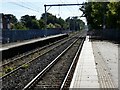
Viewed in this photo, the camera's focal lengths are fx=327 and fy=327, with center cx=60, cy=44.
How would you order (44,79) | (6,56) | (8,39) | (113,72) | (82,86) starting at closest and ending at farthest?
(82,86)
(44,79)
(113,72)
(6,56)
(8,39)

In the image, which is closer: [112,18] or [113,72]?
[113,72]

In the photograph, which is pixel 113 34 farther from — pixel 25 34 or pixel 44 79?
pixel 44 79

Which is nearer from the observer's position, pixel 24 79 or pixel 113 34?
pixel 24 79

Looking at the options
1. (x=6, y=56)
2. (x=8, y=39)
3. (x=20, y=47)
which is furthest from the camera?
(x=8, y=39)

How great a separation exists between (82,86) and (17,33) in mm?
45223

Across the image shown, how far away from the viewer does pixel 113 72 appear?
50.8 ft

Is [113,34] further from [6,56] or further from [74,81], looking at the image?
[74,81]

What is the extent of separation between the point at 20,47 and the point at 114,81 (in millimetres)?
18978

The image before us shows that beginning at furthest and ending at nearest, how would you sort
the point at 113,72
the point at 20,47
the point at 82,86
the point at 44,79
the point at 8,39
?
the point at 8,39 < the point at 20,47 < the point at 113,72 < the point at 44,79 < the point at 82,86

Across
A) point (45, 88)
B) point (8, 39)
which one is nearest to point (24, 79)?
point (45, 88)

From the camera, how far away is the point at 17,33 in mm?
55875

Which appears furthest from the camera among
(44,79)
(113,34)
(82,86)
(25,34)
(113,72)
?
(25,34)

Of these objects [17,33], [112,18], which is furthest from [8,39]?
[112,18]

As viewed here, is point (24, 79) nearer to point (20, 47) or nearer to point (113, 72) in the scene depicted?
point (113, 72)
